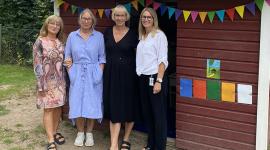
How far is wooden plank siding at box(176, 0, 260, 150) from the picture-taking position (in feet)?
16.2

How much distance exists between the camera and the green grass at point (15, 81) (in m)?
9.54

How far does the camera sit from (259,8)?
184 inches

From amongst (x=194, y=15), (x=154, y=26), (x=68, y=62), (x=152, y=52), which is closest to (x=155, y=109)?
(x=152, y=52)

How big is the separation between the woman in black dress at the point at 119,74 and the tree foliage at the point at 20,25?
26.3 feet

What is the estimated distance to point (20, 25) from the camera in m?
14.1

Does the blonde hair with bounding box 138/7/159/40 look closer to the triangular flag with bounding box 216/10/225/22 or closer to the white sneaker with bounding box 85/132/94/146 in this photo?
the triangular flag with bounding box 216/10/225/22

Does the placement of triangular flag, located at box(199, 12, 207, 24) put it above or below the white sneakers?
above

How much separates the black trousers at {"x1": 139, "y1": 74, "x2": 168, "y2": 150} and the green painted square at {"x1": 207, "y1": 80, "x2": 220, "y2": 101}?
512 mm

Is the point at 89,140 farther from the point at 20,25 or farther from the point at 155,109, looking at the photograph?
the point at 20,25

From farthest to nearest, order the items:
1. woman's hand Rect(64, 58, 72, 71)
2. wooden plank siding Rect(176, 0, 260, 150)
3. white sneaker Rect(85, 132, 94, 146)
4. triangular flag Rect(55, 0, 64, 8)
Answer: triangular flag Rect(55, 0, 64, 8)
white sneaker Rect(85, 132, 94, 146)
woman's hand Rect(64, 58, 72, 71)
wooden plank siding Rect(176, 0, 260, 150)

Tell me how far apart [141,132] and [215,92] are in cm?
161

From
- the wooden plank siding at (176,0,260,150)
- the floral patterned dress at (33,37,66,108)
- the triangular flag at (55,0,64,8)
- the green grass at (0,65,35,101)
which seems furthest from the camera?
the green grass at (0,65,35,101)

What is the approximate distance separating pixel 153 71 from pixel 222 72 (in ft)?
2.63

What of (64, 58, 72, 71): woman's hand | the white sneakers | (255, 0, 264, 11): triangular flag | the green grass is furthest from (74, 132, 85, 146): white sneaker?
the green grass
